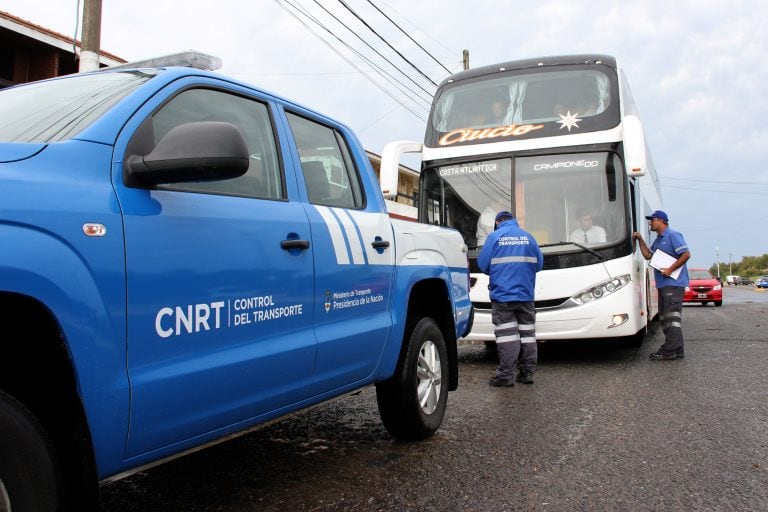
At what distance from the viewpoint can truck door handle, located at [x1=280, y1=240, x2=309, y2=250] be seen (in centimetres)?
305

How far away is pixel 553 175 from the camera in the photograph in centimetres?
830

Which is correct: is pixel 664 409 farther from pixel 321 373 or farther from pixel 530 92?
pixel 530 92

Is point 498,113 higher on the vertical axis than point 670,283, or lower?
higher

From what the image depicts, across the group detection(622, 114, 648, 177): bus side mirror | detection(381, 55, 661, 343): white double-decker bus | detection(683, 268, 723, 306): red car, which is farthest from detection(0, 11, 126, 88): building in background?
detection(683, 268, 723, 306): red car

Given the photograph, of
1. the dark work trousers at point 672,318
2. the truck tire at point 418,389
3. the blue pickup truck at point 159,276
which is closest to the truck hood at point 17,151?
the blue pickup truck at point 159,276

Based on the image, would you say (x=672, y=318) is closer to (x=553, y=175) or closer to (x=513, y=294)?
(x=553, y=175)

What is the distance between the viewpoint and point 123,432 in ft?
7.45

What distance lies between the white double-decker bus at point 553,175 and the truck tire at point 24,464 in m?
5.97

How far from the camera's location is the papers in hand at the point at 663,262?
859 cm

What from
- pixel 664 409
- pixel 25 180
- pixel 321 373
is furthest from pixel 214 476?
pixel 664 409

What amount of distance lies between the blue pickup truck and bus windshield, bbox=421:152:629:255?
191 inches

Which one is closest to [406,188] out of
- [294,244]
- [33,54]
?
[33,54]

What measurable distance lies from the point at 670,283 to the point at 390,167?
3900 millimetres

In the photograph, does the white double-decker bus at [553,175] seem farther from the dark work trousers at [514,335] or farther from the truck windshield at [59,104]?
the truck windshield at [59,104]
